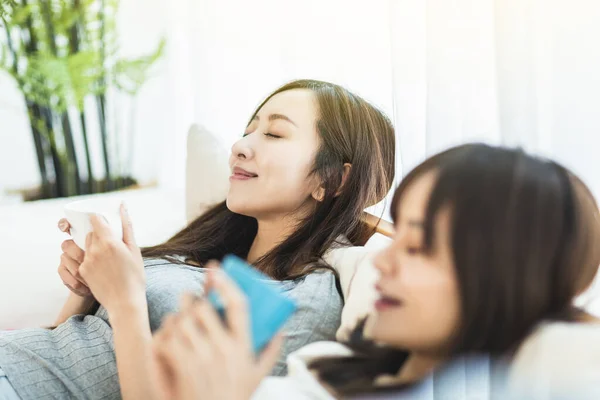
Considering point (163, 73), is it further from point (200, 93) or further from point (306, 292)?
point (306, 292)

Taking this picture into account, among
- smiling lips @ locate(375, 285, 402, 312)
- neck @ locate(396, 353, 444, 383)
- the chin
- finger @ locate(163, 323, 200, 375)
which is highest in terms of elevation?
smiling lips @ locate(375, 285, 402, 312)

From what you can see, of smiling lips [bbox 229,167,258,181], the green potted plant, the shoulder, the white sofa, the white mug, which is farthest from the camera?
the green potted plant

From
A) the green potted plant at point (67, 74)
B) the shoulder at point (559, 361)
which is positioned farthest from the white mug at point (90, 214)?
the green potted plant at point (67, 74)

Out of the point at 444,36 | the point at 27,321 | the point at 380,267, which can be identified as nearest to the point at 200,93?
the point at 27,321

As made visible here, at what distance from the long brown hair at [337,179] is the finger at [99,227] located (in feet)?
1.06

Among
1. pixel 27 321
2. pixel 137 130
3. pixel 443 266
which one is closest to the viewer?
pixel 443 266

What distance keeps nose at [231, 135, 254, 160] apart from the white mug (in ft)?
1.02

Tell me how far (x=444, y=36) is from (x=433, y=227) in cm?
44

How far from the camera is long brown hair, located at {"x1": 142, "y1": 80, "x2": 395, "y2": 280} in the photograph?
1.11 metres

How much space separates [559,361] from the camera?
1.76ft

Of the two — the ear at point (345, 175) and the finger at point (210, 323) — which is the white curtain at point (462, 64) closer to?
the ear at point (345, 175)

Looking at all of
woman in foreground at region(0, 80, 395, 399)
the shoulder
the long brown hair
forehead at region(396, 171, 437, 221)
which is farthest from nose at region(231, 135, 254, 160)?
the shoulder

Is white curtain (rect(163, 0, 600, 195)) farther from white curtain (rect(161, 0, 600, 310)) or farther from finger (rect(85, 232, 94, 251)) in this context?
finger (rect(85, 232, 94, 251))

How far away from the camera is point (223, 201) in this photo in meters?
1.41
